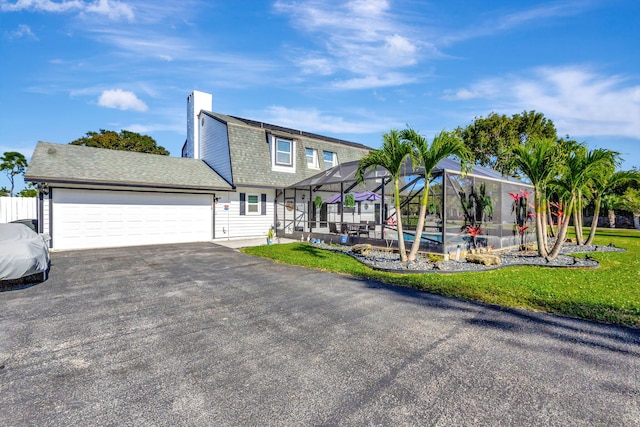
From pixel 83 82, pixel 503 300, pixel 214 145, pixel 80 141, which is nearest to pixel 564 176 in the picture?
pixel 503 300

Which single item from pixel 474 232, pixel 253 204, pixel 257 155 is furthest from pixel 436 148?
pixel 253 204

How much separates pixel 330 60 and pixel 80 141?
2902cm

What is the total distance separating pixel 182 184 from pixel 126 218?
2.74 meters

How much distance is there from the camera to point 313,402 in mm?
2527

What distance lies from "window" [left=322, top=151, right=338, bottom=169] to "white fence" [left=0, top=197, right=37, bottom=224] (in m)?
16.1

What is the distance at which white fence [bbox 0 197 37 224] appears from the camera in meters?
15.1

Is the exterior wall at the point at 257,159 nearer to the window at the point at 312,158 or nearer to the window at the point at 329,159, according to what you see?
the window at the point at 312,158

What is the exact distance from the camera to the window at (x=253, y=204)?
16391mm

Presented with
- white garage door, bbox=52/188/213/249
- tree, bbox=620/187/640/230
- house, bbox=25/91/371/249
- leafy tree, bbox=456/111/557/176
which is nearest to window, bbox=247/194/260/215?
house, bbox=25/91/371/249

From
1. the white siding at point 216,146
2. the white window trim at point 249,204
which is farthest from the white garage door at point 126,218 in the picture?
the white siding at point 216,146

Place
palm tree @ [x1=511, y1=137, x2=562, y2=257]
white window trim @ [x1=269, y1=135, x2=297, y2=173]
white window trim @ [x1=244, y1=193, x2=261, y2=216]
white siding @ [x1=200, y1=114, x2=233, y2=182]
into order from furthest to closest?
white window trim @ [x1=269, y1=135, x2=297, y2=173]
white window trim @ [x1=244, y1=193, x2=261, y2=216]
white siding @ [x1=200, y1=114, x2=233, y2=182]
palm tree @ [x1=511, y1=137, x2=562, y2=257]

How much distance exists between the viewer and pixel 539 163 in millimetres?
8656

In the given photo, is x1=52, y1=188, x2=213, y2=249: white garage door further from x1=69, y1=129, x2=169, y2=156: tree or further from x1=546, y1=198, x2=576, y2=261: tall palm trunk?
x1=69, y1=129, x2=169, y2=156: tree

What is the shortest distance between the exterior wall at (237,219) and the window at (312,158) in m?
3.17
